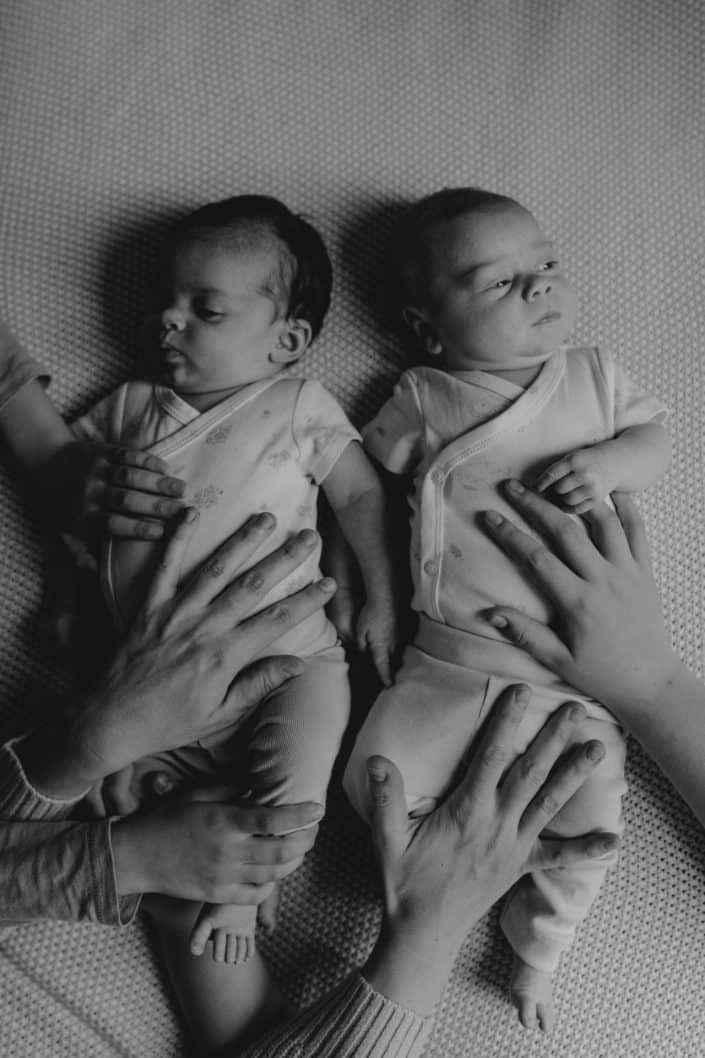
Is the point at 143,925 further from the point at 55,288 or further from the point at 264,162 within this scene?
the point at 264,162

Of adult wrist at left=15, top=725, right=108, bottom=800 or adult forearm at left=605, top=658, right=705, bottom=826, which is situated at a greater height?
adult forearm at left=605, top=658, right=705, bottom=826

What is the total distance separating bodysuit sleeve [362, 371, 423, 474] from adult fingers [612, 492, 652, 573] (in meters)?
0.24

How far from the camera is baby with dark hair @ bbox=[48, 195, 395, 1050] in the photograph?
115 cm

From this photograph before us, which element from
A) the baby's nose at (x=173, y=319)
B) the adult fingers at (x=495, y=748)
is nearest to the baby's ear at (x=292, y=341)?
the baby's nose at (x=173, y=319)

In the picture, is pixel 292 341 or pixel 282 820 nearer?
pixel 282 820

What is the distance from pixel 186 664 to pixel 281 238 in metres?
0.52

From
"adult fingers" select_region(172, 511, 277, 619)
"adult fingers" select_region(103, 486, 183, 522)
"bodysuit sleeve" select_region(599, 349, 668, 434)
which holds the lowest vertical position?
"adult fingers" select_region(172, 511, 277, 619)

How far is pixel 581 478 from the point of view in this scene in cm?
110

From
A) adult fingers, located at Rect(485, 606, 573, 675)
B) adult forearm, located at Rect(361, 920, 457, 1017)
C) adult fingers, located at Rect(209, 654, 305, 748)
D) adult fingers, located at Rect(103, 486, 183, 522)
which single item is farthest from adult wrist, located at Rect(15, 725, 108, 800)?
adult fingers, located at Rect(485, 606, 573, 675)

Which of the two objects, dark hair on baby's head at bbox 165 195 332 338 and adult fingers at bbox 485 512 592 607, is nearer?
adult fingers at bbox 485 512 592 607

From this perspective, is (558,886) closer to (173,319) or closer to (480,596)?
(480,596)

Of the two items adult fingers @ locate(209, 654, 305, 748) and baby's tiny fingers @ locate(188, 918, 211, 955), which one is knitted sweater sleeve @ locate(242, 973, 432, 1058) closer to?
baby's tiny fingers @ locate(188, 918, 211, 955)

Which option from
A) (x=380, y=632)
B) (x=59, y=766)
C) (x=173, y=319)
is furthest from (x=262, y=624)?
(x=173, y=319)

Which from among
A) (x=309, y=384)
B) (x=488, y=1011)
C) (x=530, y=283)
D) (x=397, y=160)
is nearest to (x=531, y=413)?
(x=530, y=283)
